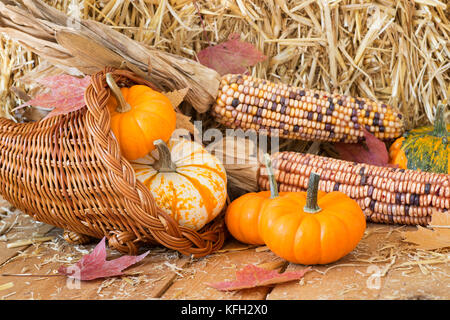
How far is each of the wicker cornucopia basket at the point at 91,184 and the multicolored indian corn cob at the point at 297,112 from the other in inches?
17.0

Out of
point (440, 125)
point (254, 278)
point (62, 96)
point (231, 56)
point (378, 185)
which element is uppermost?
point (231, 56)

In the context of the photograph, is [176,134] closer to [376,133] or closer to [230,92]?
[230,92]

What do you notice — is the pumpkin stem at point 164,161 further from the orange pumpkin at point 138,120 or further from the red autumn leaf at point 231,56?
the red autumn leaf at point 231,56

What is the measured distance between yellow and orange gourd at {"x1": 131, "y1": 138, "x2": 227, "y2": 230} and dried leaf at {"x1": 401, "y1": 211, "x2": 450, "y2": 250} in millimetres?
509

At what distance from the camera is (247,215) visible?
4.58 feet

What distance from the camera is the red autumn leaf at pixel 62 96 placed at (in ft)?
4.28

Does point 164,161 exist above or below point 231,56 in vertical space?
below

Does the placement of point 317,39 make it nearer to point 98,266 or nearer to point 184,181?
point 184,181

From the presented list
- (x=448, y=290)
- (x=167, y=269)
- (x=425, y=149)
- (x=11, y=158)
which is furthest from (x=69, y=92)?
(x=425, y=149)

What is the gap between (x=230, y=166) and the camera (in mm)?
1646

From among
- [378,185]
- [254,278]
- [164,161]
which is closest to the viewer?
[254,278]

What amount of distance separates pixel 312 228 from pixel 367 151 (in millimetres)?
684

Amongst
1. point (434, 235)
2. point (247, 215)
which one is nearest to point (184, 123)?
point (247, 215)

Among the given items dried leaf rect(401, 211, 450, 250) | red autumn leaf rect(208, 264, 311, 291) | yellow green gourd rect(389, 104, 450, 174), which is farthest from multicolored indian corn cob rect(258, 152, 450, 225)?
red autumn leaf rect(208, 264, 311, 291)
